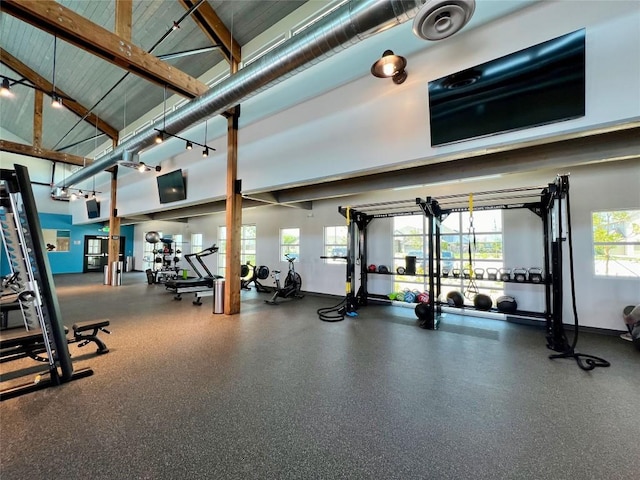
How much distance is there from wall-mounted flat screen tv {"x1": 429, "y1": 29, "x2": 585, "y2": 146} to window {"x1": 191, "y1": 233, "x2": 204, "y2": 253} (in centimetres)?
1078

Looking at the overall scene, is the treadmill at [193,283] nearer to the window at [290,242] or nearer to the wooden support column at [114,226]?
the window at [290,242]

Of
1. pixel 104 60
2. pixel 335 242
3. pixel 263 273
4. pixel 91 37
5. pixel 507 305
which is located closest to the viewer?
pixel 91 37

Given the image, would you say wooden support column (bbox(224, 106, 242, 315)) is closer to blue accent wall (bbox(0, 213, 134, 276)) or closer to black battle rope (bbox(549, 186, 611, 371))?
black battle rope (bbox(549, 186, 611, 371))

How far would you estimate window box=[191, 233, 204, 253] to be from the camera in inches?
455

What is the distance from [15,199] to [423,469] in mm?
4312

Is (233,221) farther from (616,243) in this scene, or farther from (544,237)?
(616,243)

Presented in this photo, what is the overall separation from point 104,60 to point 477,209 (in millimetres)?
7816

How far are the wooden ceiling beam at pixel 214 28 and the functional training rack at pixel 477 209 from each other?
414cm

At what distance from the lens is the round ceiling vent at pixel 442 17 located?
2127mm

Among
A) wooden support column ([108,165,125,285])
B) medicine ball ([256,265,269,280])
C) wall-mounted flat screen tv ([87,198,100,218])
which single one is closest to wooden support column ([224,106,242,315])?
medicine ball ([256,265,269,280])

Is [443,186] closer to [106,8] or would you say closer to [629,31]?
[629,31]

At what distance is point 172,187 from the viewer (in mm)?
7391

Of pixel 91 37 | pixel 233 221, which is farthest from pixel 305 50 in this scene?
pixel 233 221

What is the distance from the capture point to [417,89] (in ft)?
11.6
